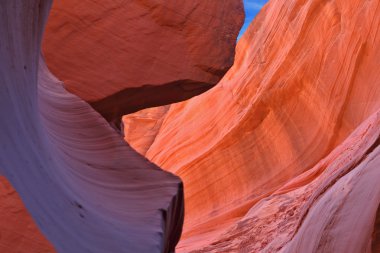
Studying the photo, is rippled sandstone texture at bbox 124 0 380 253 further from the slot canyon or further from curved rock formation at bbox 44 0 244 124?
curved rock formation at bbox 44 0 244 124

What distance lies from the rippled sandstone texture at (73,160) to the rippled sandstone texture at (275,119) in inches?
118

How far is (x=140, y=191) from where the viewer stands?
16.3 feet

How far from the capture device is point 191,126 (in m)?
12.1

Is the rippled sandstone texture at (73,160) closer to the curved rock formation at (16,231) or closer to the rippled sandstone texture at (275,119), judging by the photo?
the curved rock formation at (16,231)

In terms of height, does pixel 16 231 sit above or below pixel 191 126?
above

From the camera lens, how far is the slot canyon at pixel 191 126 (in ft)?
9.30

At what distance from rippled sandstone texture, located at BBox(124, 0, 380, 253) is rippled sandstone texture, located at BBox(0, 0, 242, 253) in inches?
118

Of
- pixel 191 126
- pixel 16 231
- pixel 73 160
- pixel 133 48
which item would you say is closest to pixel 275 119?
pixel 191 126

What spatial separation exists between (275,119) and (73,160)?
21.8 ft

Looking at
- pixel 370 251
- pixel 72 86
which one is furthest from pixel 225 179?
pixel 370 251

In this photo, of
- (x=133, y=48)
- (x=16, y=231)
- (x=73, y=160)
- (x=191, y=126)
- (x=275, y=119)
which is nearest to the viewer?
(x=16, y=231)

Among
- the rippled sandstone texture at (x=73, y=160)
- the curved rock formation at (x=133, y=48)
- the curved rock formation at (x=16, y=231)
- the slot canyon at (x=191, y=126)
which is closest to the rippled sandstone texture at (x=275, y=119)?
the slot canyon at (x=191, y=126)

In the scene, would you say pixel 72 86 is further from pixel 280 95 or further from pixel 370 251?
pixel 280 95

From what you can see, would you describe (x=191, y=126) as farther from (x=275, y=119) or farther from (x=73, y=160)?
(x=73, y=160)
